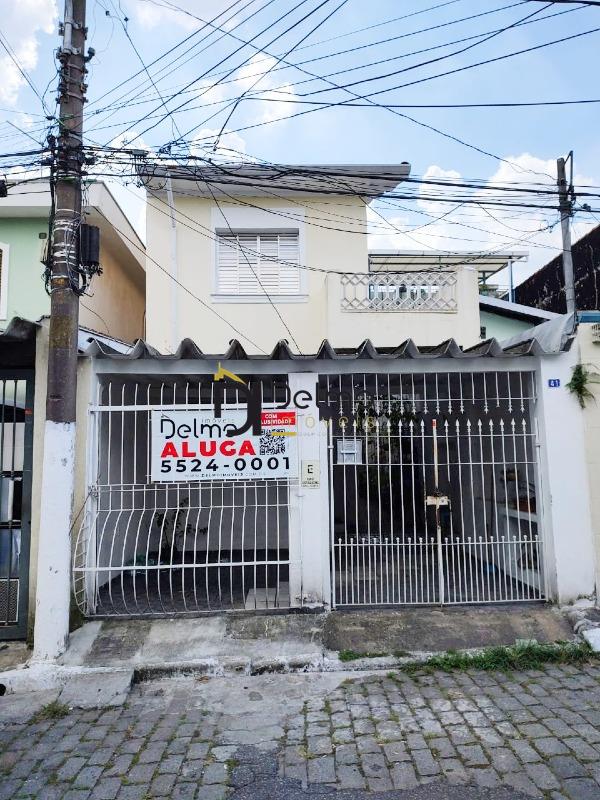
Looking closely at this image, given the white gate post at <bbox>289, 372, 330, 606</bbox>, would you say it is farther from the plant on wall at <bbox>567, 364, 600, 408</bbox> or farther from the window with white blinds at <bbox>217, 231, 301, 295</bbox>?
the window with white blinds at <bbox>217, 231, 301, 295</bbox>

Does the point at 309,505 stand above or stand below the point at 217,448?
below

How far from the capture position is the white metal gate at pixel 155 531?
5.15m

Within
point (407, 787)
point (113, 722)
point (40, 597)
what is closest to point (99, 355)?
point (40, 597)

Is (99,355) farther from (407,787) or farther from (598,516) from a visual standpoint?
(598,516)

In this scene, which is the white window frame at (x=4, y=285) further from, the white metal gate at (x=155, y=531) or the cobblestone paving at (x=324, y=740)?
the cobblestone paving at (x=324, y=740)

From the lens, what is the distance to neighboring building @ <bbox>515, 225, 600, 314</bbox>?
39.2 ft

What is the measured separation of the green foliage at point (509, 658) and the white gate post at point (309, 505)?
1.22 m

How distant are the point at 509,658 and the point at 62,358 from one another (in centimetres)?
478

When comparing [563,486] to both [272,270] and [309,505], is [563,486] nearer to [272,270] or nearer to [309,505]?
[309,505]

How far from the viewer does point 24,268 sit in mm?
9500

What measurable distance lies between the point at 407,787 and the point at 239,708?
4.69ft

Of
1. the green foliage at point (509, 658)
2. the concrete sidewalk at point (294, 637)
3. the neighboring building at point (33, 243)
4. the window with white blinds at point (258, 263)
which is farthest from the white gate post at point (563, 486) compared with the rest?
the neighboring building at point (33, 243)

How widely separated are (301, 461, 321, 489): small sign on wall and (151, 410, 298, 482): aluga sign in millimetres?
91

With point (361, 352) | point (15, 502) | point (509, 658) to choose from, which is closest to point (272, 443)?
point (361, 352)
